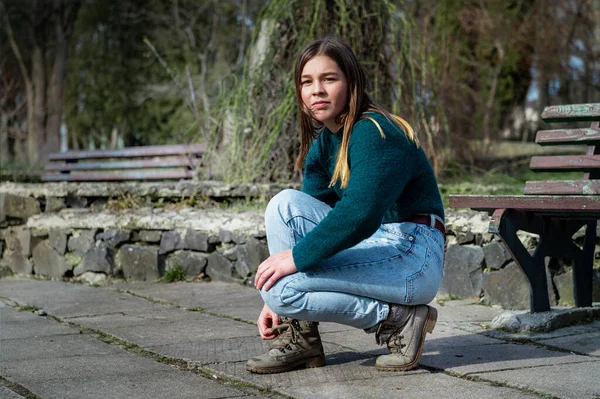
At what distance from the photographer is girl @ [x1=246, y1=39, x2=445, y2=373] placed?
2.58 meters

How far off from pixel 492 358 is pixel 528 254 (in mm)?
736

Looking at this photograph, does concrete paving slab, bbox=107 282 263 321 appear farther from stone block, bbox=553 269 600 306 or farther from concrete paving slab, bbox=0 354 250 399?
stone block, bbox=553 269 600 306

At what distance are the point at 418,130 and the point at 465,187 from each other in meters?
0.64

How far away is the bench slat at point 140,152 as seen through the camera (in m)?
7.42

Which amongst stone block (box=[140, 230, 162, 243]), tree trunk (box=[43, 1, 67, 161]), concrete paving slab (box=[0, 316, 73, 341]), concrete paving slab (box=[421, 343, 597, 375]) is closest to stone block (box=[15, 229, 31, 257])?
stone block (box=[140, 230, 162, 243])

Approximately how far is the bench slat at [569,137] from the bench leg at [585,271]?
38 cm

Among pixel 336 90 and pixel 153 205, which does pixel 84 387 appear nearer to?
pixel 336 90

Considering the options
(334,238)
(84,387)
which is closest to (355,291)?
(334,238)

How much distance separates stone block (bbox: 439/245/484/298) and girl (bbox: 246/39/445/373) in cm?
158

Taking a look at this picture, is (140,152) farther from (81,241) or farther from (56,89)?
(56,89)

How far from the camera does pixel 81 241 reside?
6.04 m

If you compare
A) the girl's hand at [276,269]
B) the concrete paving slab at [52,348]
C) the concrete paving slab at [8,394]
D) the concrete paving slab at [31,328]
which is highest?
the girl's hand at [276,269]

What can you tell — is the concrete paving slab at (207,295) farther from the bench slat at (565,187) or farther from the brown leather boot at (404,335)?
the bench slat at (565,187)

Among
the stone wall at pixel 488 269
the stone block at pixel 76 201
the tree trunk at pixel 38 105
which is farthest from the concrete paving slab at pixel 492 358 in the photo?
the tree trunk at pixel 38 105
